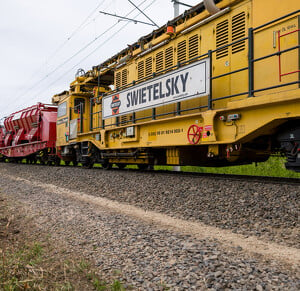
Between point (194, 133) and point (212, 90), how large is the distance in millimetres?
1056

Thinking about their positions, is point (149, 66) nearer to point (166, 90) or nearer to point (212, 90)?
point (166, 90)

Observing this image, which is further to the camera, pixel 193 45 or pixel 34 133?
pixel 34 133

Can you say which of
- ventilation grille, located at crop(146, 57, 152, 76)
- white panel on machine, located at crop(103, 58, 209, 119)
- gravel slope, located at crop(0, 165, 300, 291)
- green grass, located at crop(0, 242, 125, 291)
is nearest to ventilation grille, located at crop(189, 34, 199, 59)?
white panel on machine, located at crop(103, 58, 209, 119)

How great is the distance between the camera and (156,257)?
2.54m

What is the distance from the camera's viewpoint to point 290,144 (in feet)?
13.9

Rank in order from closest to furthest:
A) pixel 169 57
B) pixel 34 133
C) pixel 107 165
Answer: pixel 169 57 → pixel 107 165 → pixel 34 133

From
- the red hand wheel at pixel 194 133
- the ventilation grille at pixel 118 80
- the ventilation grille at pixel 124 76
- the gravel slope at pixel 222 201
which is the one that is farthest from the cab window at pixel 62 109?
the red hand wheel at pixel 194 133

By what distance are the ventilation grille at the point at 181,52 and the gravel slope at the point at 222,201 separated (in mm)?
2867

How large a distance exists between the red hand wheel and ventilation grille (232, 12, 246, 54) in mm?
1663

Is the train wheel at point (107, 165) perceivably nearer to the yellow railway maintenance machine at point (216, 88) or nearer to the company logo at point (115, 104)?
the yellow railway maintenance machine at point (216, 88)

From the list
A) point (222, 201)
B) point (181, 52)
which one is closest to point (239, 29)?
point (181, 52)

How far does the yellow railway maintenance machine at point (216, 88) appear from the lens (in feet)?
14.7

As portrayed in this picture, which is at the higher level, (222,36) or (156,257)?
(222,36)

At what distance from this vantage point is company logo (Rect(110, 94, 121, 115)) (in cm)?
805
